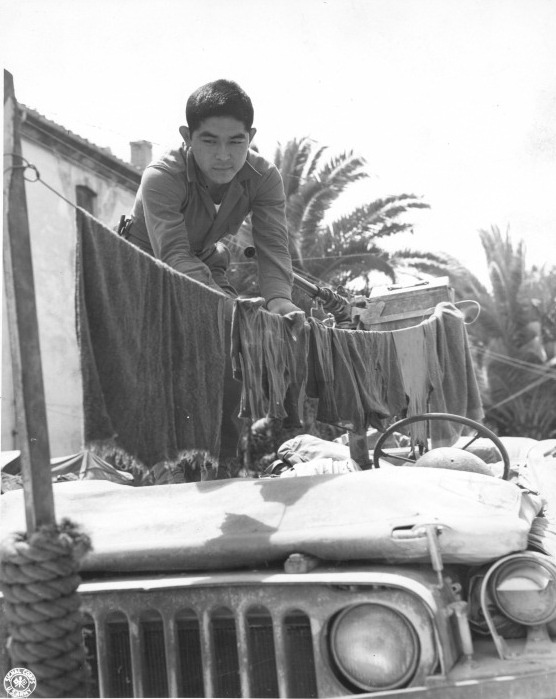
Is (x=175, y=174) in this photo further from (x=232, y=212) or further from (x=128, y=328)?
(x=128, y=328)

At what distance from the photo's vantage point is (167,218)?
4.12 m

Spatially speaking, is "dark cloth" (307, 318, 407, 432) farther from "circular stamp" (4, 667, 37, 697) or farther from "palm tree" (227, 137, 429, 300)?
"palm tree" (227, 137, 429, 300)

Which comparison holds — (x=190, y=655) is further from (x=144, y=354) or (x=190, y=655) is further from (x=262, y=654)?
(x=144, y=354)

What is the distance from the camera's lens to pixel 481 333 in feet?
78.2

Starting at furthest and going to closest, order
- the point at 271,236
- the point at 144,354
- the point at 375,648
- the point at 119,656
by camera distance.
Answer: the point at 271,236 → the point at 144,354 → the point at 119,656 → the point at 375,648

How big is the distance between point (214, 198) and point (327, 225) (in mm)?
14773

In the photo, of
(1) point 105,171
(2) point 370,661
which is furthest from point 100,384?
(1) point 105,171

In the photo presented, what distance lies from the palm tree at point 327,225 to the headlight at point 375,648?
52.0 ft

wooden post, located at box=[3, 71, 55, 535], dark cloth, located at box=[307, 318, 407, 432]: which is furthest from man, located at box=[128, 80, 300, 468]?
wooden post, located at box=[3, 71, 55, 535]

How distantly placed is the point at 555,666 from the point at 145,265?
1865mm

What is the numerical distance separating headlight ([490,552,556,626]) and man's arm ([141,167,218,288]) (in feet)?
6.55

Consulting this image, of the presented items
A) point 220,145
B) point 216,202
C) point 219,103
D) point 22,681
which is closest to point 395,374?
point 216,202

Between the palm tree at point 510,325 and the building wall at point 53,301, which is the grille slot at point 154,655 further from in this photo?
the palm tree at point 510,325

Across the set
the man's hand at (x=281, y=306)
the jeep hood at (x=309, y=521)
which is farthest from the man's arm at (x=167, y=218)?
the jeep hood at (x=309, y=521)
